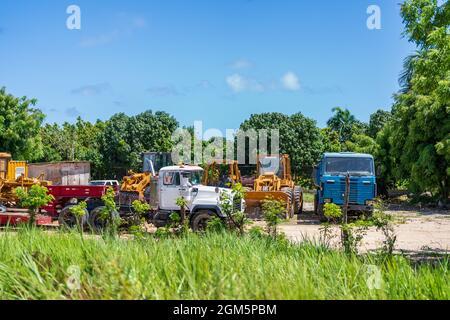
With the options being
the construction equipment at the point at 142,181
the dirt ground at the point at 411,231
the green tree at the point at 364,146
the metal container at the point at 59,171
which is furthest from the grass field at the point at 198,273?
the green tree at the point at 364,146

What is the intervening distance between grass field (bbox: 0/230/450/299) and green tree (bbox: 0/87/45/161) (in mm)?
28386

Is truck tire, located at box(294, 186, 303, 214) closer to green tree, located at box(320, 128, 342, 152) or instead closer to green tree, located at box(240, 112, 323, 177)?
green tree, located at box(240, 112, 323, 177)

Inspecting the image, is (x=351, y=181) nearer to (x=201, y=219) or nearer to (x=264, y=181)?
(x=264, y=181)

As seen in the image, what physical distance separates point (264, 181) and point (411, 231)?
6383 millimetres

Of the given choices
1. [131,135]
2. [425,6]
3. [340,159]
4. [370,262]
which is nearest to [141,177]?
[340,159]

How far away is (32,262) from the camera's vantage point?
5336mm

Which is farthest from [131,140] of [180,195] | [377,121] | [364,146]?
[180,195]

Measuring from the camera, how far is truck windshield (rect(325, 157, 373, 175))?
21094 mm

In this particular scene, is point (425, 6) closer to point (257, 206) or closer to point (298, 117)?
point (257, 206)

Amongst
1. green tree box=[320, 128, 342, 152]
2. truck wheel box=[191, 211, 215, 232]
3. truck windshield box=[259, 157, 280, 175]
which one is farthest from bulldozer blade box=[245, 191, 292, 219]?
green tree box=[320, 128, 342, 152]

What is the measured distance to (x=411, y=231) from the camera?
721 inches

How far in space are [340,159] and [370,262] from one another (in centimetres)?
1525

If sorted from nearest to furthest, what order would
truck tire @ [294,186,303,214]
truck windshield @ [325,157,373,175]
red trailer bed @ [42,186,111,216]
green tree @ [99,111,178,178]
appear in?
red trailer bed @ [42,186,111,216] → truck windshield @ [325,157,373,175] → truck tire @ [294,186,303,214] → green tree @ [99,111,178,178]

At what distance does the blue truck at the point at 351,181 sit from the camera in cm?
2055
